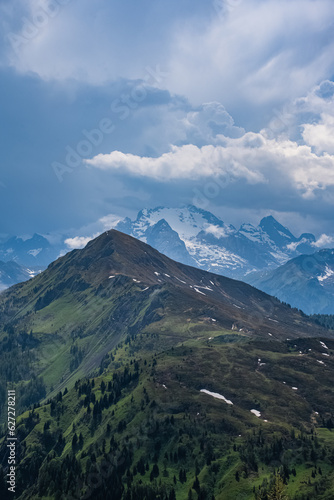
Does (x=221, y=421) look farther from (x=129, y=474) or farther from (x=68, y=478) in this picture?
(x=68, y=478)

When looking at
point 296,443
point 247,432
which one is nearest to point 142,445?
point 247,432

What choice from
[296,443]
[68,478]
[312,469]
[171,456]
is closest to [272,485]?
[312,469]

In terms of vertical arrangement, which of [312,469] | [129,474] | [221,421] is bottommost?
[129,474]

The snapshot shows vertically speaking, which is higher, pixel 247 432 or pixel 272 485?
pixel 247 432

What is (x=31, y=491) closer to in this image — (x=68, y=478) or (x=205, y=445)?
(x=68, y=478)

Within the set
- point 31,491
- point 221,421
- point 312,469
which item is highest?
point 221,421

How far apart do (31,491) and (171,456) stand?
6239 cm

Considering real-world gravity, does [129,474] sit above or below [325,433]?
below

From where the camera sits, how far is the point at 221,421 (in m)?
197

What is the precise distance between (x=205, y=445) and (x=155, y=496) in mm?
33315

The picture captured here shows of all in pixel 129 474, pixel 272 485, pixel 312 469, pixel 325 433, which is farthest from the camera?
pixel 325 433

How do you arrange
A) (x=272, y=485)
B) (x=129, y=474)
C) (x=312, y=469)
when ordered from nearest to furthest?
(x=272, y=485)
(x=312, y=469)
(x=129, y=474)

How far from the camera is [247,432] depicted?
7387 inches

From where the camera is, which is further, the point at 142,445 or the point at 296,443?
the point at 142,445
